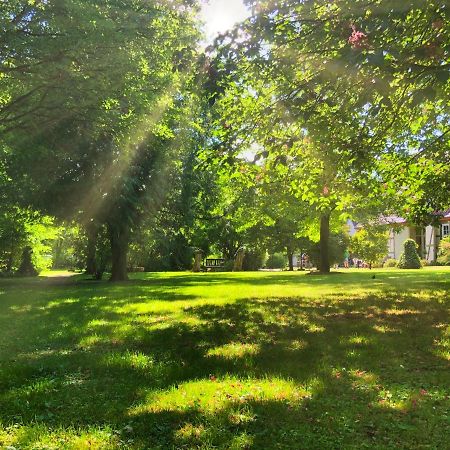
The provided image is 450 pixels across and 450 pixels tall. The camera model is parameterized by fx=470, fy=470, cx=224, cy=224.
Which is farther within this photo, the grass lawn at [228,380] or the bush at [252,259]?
the bush at [252,259]

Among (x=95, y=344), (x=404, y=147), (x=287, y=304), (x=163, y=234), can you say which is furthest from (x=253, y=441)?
(x=163, y=234)

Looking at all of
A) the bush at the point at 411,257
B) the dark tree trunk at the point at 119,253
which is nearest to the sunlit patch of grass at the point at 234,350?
the dark tree trunk at the point at 119,253

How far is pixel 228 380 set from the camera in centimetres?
497

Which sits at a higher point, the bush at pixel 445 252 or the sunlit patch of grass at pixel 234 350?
the bush at pixel 445 252

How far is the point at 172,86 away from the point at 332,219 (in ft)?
54.6

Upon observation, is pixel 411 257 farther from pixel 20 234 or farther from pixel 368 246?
pixel 20 234

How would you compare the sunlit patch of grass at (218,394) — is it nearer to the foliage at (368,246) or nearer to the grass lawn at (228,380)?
the grass lawn at (228,380)

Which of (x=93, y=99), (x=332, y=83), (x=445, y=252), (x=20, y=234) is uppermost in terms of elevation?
(x=93, y=99)

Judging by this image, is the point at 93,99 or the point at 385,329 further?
the point at 93,99

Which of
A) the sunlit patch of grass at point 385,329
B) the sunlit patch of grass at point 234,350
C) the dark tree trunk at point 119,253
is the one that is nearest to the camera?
the sunlit patch of grass at point 234,350

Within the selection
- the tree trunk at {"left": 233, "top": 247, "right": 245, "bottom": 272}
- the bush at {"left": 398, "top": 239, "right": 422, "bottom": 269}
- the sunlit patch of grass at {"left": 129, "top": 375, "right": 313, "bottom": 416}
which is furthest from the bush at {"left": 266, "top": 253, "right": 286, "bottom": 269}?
the sunlit patch of grass at {"left": 129, "top": 375, "right": 313, "bottom": 416}

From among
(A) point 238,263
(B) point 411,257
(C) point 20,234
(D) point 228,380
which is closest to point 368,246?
(B) point 411,257

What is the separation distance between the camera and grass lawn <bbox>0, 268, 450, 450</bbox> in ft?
11.8

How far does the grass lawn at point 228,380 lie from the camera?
3.61m
